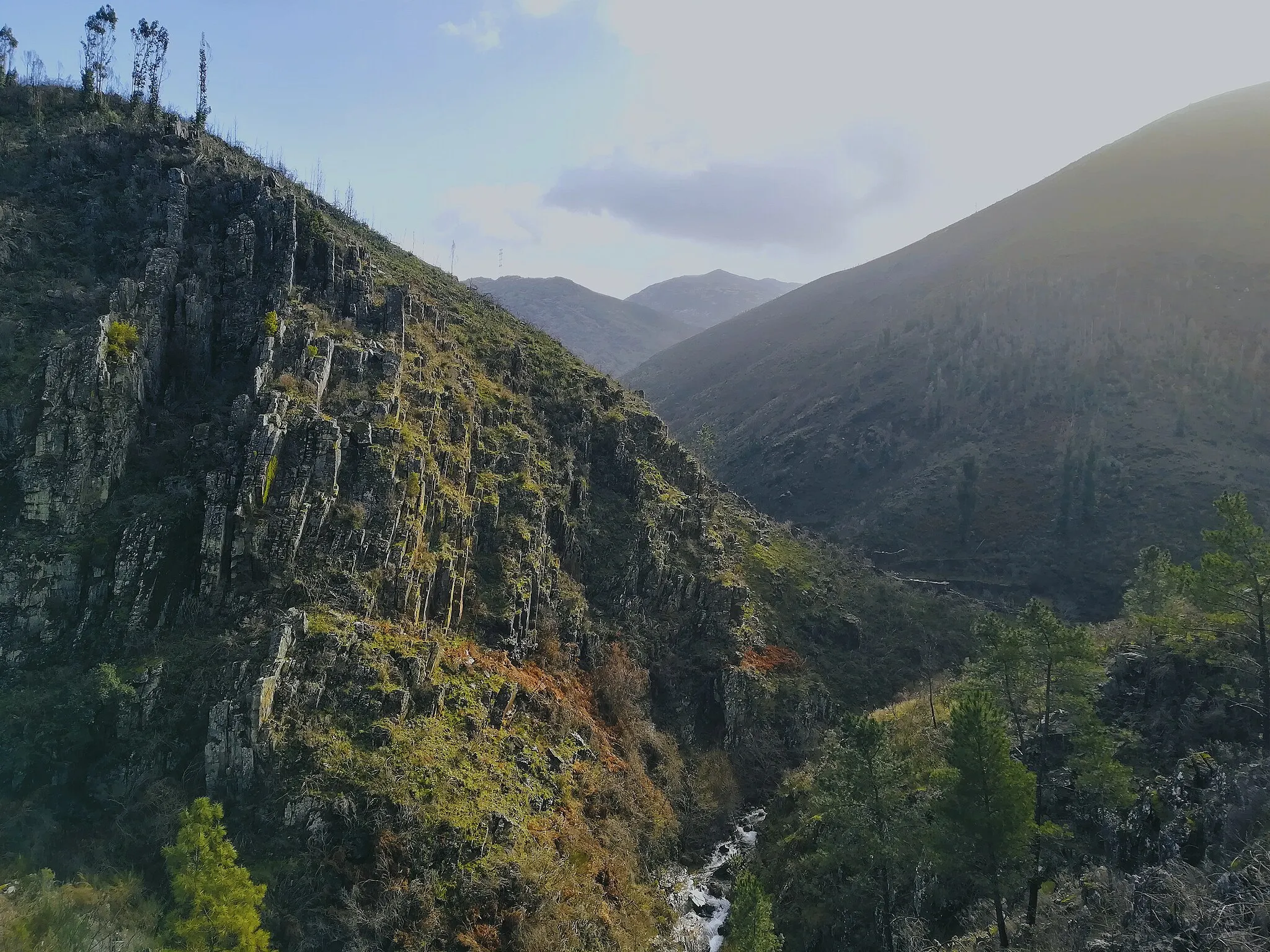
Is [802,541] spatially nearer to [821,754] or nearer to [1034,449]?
[821,754]

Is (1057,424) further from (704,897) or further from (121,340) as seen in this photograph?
(121,340)

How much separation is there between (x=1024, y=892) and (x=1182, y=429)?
123 metres

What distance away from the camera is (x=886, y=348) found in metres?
199

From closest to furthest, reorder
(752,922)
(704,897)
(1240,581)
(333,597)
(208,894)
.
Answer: (208,894)
(752,922)
(1240,581)
(333,597)
(704,897)

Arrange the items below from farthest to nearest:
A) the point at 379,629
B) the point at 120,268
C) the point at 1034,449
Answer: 1. the point at 1034,449
2. the point at 120,268
3. the point at 379,629

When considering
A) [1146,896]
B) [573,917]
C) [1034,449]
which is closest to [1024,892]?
[1146,896]

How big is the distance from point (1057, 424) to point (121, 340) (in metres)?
150

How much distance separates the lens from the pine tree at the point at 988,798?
29094mm

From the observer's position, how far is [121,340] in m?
46.3

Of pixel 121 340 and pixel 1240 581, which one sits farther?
pixel 121 340

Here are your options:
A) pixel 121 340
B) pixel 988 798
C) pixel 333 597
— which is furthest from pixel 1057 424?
pixel 121 340

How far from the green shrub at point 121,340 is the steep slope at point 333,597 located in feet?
0.73

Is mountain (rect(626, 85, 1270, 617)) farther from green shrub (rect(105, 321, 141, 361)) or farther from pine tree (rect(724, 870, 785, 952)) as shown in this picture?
green shrub (rect(105, 321, 141, 361))

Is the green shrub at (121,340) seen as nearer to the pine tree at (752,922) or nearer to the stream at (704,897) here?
the pine tree at (752,922)
